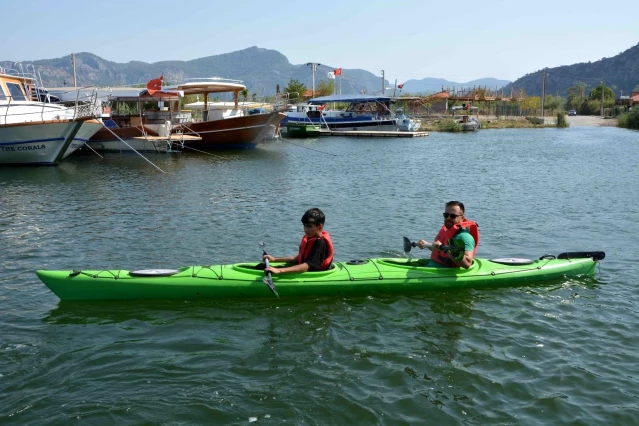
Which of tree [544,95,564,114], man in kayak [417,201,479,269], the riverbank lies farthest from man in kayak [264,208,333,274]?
tree [544,95,564,114]

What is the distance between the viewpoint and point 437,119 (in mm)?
64688

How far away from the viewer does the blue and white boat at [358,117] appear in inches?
2031

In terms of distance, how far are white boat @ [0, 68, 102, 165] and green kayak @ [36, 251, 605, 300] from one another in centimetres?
1713

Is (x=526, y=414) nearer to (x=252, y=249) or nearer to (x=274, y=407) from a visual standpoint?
(x=274, y=407)

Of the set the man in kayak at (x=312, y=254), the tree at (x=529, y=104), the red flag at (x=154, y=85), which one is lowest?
the man in kayak at (x=312, y=254)

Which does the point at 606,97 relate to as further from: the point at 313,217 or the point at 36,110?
the point at 313,217

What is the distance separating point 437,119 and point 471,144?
23.9 meters

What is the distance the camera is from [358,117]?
5181cm

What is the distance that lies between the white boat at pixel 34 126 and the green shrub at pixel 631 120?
55457 mm

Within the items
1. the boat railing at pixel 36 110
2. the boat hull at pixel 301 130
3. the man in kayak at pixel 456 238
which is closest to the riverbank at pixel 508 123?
the boat hull at pixel 301 130

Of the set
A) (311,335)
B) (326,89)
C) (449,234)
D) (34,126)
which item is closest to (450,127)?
(326,89)

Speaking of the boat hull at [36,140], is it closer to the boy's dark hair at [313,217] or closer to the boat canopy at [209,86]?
the boat canopy at [209,86]

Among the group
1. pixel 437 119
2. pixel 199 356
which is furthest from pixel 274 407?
pixel 437 119

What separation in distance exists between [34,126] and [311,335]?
20312 millimetres
